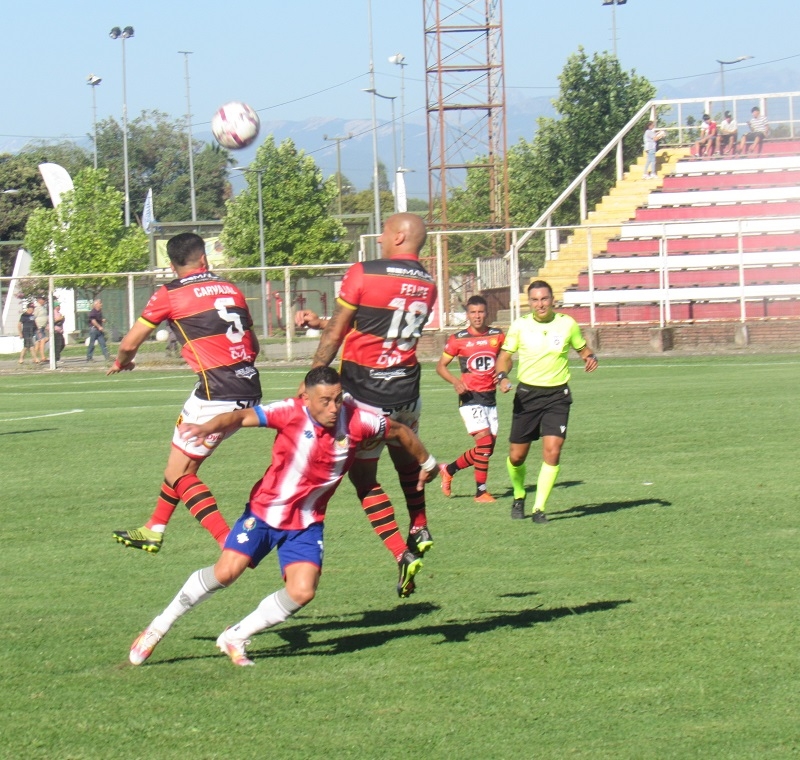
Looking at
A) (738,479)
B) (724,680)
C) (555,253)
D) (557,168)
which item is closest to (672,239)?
(555,253)

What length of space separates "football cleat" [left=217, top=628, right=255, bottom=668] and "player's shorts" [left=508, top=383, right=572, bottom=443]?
470 cm

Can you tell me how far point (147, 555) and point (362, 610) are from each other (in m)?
2.49

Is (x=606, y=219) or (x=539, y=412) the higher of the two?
(x=606, y=219)

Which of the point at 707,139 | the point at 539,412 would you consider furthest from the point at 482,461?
the point at 707,139

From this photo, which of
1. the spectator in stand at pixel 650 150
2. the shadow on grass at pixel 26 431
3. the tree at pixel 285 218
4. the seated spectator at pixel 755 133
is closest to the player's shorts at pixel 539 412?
the shadow on grass at pixel 26 431

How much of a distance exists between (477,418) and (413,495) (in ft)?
14.5

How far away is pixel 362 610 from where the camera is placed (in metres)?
7.29

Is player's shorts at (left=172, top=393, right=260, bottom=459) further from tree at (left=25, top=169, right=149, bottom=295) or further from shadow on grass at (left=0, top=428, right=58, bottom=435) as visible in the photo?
tree at (left=25, top=169, right=149, bottom=295)

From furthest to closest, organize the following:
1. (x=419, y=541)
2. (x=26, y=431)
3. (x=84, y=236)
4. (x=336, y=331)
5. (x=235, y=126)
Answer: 1. (x=84, y=236)
2. (x=26, y=431)
3. (x=235, y=126)
4. (x=336, y=331)
5. (x=419, y=541)

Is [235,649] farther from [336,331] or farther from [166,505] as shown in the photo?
[166,505]

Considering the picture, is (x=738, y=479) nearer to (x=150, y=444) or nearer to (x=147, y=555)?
(x=147, y=555)

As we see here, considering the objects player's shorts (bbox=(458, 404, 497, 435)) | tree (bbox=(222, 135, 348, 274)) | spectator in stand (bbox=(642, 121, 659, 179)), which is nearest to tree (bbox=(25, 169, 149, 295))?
tree (bbox=(222, 135, 348, 274))

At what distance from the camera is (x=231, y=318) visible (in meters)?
8.13

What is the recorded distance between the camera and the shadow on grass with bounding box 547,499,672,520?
1038cm
